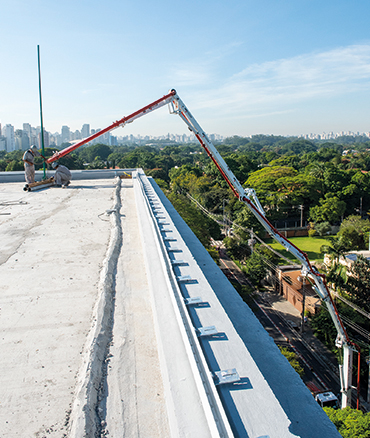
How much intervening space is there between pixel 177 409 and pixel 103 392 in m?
0.62

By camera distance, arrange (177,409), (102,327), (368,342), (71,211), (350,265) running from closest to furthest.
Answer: (177,409), (102,327), (71,211), (368,342), (350,265)

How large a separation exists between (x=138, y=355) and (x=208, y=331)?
24.0 inches

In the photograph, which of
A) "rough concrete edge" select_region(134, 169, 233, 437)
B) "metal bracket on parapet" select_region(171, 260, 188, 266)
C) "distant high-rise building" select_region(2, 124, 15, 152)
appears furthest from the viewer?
"distant high-rise building" select_region(2, 124, 15, 152)

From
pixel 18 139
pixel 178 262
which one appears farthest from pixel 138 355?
pixel 18 139

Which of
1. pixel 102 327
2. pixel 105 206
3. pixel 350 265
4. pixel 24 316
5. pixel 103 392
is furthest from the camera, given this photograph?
pixel 350 265

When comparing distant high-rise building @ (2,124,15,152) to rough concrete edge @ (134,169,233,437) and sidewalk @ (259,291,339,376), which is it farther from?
rough concrete edge @ (134,169,233,437)

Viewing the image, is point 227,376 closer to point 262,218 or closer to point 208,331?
point 208,331

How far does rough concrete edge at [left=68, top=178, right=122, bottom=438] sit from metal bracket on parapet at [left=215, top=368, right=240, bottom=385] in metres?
0.79

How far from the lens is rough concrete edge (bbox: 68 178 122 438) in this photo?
1.95 metres

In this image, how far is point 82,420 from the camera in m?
1.93

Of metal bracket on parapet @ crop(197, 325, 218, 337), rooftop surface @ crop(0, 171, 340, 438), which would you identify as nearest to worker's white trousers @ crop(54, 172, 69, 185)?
rooftop surface @ crop(0, 171, 340, 438)

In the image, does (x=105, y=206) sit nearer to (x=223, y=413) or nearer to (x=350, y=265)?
(x=223, y=413)

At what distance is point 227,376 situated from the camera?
78.1 inches

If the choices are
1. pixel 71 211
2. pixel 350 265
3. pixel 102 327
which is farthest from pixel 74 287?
pixel 350 265
